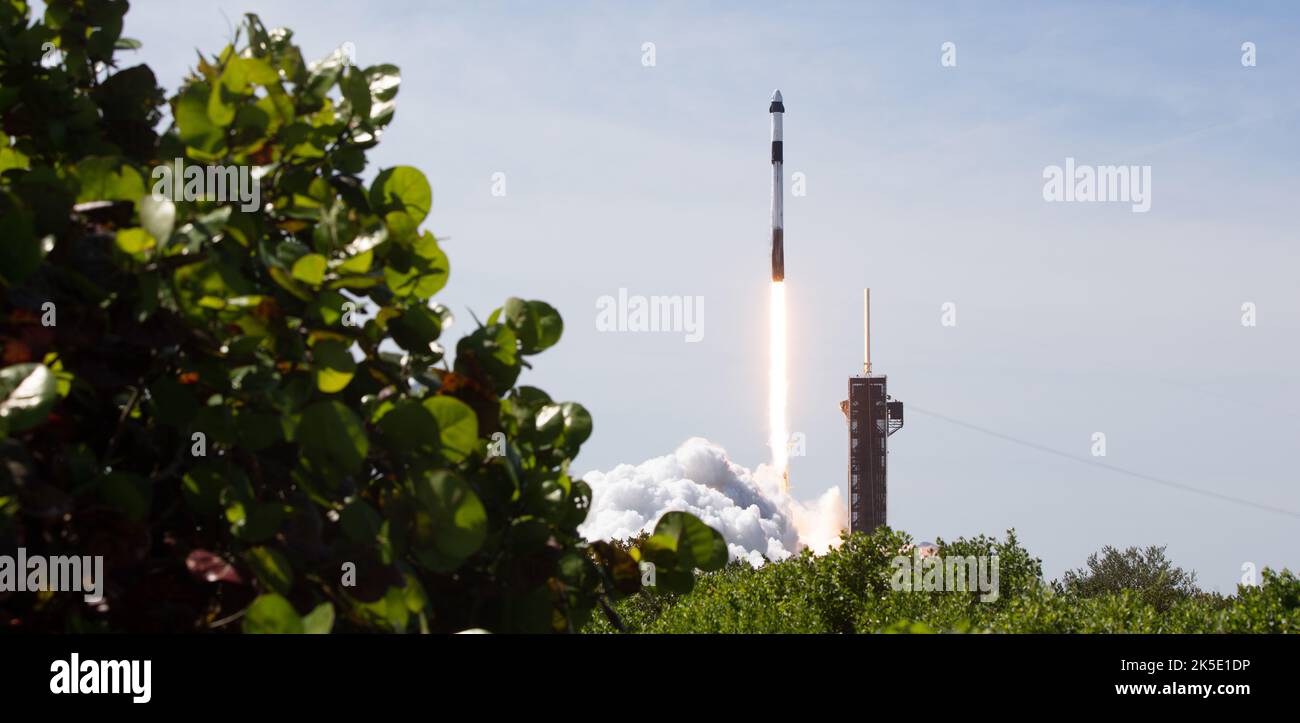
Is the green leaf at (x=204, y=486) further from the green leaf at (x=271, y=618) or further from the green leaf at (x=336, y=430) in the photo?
the green leaf at (x=271, y=618)

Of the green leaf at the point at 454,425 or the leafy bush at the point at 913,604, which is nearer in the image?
the green leaf at the point at 454,425

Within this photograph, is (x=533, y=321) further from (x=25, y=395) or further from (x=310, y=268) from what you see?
(x=25, y=395)

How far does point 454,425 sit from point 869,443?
272 feet

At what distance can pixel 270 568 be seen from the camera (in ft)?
12.3

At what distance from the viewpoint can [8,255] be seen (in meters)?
3.83

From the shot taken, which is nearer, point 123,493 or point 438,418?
point 123,493

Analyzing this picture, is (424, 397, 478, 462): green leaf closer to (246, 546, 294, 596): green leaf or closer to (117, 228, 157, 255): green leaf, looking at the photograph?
(246, 546, 294, 596): green leaf

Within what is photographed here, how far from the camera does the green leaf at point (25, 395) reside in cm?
344

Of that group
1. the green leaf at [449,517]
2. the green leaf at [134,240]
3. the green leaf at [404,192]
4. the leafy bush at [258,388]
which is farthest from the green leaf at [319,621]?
the green leaf at [404,192]

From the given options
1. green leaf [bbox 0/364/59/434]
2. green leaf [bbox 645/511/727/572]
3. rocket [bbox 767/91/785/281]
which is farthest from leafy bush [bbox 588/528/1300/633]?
rocket [bbox 767/91/785/281]

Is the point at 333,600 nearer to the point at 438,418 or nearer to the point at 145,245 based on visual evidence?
the point at 438,418

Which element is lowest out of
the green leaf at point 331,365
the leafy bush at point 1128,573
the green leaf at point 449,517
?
the leafy bush at point 1128,573
